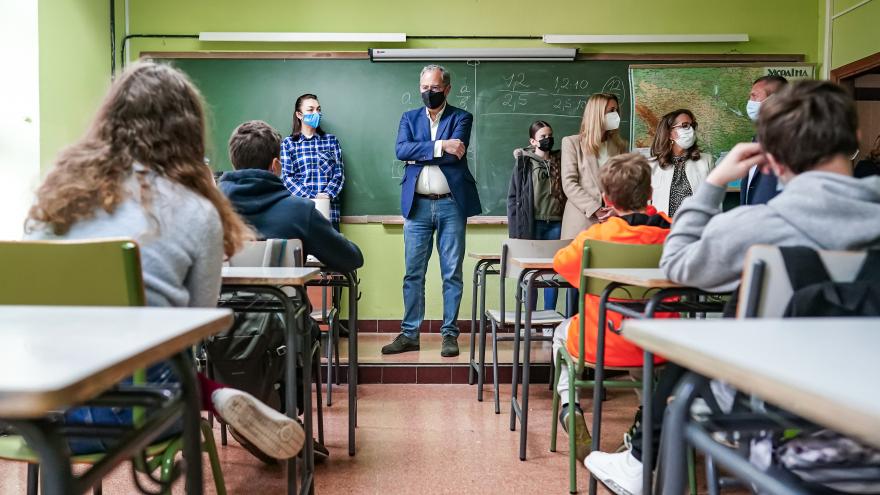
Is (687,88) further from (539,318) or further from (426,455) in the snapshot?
(426,455)

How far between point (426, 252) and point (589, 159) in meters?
→ 1.12

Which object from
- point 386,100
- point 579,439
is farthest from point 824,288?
point 386,100

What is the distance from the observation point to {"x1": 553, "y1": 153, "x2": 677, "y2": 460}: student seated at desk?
2.06 meters

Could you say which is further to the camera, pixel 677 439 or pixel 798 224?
pixel 798 224

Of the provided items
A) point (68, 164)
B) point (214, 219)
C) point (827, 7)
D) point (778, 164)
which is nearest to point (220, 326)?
point (214, 219)

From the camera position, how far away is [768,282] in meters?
1.02

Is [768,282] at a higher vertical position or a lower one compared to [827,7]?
lower

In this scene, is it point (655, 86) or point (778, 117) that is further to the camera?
point (655, 86)

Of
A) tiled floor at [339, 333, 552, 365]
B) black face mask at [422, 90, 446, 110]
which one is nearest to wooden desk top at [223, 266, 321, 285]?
tiled floor at [339, 333, 552, 365]

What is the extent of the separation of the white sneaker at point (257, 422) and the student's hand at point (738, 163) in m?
1.02

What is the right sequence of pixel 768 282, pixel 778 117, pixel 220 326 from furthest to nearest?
pixel 778 117 < pixel 768 282 < pixel 220 326

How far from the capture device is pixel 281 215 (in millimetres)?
2307

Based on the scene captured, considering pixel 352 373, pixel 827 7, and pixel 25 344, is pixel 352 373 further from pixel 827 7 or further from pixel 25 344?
pixel 827 7

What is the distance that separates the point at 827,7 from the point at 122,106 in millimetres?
5178
